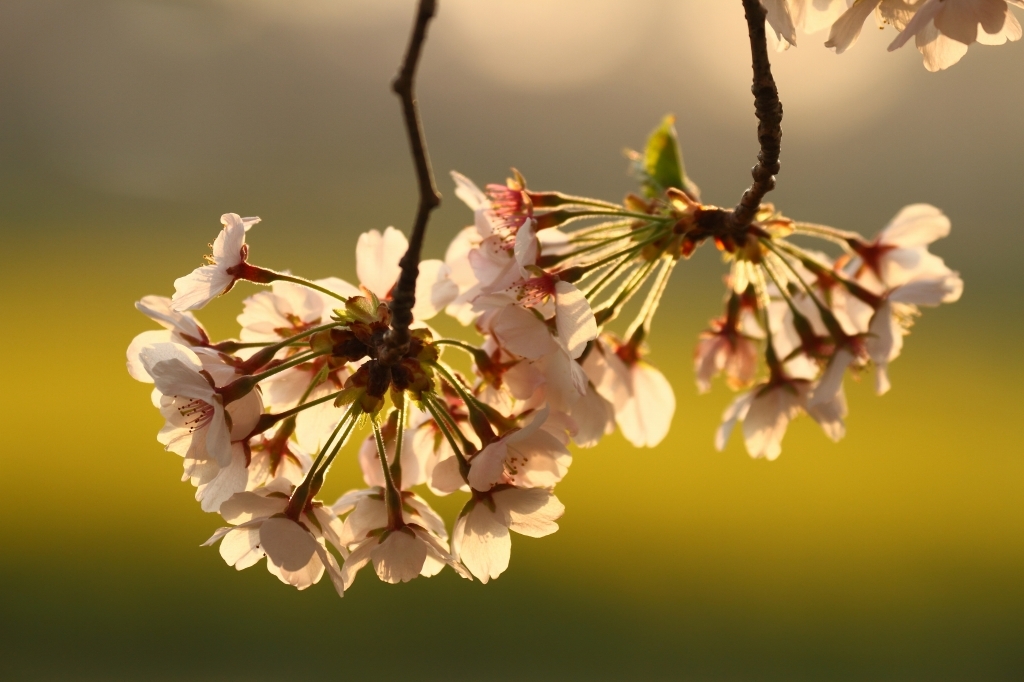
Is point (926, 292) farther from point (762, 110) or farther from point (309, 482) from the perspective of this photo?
point (309, 482)

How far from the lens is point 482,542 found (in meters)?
0.63

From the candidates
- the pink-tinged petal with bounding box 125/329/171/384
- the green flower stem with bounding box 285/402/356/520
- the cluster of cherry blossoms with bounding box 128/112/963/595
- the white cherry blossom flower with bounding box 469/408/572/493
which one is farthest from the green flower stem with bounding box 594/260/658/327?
the pink-tinged petal with bounding box 125/329/171/384

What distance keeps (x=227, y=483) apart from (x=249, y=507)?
0.02 metres

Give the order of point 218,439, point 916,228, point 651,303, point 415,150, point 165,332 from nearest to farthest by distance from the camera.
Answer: point 415,150
point 218,439
point 165,332
point 651,303
point 916,228

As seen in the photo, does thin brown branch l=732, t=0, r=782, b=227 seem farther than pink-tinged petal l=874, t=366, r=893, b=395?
No

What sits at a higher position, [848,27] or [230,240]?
[848,27]

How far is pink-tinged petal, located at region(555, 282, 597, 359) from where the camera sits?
1.89 ft

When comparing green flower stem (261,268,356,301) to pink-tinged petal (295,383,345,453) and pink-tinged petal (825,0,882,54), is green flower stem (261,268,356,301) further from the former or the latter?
pink-tinged petal (825,0,882,54)

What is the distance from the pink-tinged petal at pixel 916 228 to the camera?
0.86 meters

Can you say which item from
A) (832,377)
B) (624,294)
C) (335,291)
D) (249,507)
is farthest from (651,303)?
(249,507)

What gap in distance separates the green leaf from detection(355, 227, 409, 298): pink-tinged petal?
0.24m

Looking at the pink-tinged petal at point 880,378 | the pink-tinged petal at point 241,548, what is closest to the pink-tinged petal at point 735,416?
the pink-tinged petal at point 880,378

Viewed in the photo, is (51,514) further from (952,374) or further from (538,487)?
(952,374)

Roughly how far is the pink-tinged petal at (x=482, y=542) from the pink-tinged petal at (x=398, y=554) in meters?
0.03
